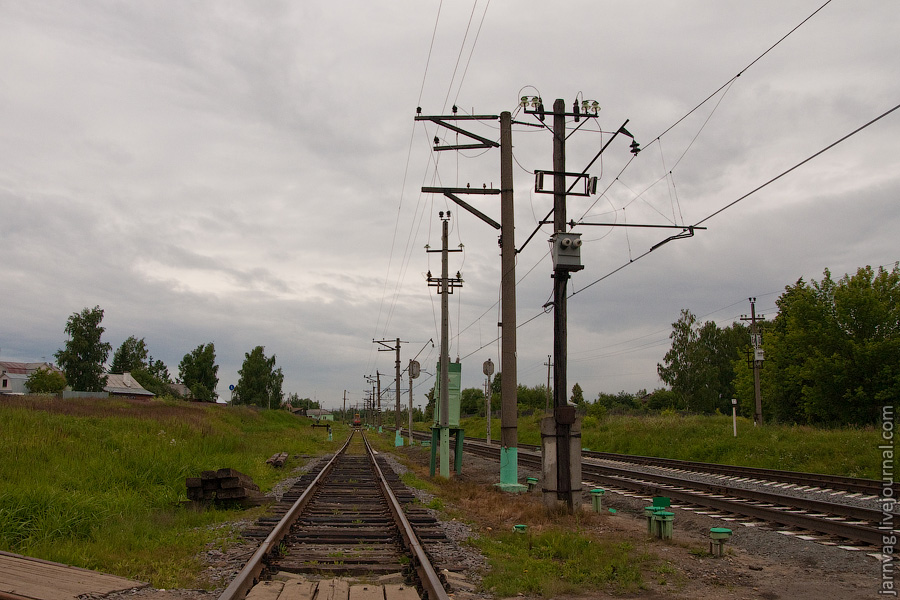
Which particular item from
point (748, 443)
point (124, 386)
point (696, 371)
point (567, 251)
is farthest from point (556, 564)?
point (124, 386)

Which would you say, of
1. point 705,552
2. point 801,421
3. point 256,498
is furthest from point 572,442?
point 801,421

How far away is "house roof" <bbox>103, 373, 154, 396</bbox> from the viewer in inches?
3792

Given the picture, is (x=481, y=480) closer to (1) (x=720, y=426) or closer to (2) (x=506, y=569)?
(2) (x=506, y=569)

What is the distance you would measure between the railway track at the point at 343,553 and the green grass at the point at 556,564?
723 millimetres

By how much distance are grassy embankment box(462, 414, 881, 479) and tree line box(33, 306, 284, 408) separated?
65936 millimetres

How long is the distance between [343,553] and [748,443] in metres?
21.5

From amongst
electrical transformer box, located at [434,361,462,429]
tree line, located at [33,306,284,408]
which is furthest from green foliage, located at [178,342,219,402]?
electrical transformer box, located at [434,361,462,429]

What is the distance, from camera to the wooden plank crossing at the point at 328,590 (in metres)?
5.61

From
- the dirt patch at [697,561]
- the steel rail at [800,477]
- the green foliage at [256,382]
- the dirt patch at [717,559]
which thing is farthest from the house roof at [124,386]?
the dirt patch at [697,561]

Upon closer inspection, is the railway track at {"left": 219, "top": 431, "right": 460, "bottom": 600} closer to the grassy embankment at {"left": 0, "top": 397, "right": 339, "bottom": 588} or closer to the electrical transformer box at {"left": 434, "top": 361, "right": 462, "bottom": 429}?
the grassy embankment at {"left": 0, "top": 397, "right": 339, "bottom": 588}

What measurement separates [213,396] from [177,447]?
4126 inches

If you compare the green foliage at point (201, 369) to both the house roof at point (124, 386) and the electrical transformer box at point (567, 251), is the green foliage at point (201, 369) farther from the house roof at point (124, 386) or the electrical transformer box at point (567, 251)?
the electrical transformer box at point (567, 251)

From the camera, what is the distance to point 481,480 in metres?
19.4

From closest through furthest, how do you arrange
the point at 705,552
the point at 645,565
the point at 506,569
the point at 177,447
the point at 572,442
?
the point at 506,569
the point at 645,565
the point at 705,552
the point at 572,442
the point at 177,447
